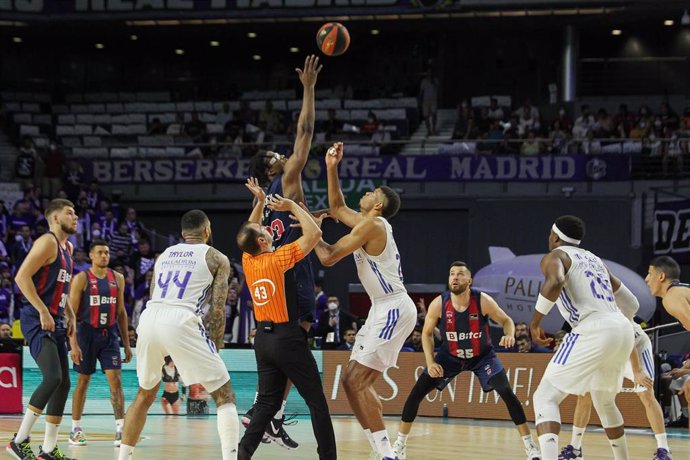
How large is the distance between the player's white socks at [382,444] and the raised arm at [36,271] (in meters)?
3.00

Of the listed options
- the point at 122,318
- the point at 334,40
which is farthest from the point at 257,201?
the point at 122,318

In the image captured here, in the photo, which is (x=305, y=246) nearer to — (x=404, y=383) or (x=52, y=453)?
(x=52, y=453)

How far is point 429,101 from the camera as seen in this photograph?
31344 millimetres

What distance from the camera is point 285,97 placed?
3381 centimetres

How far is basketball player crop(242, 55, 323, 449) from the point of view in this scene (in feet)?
30.8

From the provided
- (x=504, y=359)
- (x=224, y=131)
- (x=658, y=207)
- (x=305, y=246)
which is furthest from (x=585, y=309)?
(x=224, y=131)

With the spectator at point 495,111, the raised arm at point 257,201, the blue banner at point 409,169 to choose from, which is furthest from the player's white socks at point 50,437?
the spectator at point 495,111

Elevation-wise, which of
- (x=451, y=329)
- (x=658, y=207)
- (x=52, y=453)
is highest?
(x=658, y=207)

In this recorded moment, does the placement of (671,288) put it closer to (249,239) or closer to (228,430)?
(249,239)

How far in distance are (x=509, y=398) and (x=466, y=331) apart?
4.18 feet

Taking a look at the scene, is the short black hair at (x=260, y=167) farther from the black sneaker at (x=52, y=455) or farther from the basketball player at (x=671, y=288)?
the basketball player at (x=671, y=288)

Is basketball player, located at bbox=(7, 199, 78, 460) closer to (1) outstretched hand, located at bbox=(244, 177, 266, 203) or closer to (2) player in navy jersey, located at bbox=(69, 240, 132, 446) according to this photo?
(1) outstretched hand, located at bbox=(244, 177, 266, 203)

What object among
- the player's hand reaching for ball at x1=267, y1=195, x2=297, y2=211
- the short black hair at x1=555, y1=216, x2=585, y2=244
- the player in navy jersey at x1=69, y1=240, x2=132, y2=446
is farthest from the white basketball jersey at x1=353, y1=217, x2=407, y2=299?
the player in navy jersey at x1=69, y1=240, x2=132, y2=446

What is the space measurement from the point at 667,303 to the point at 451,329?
265cm
